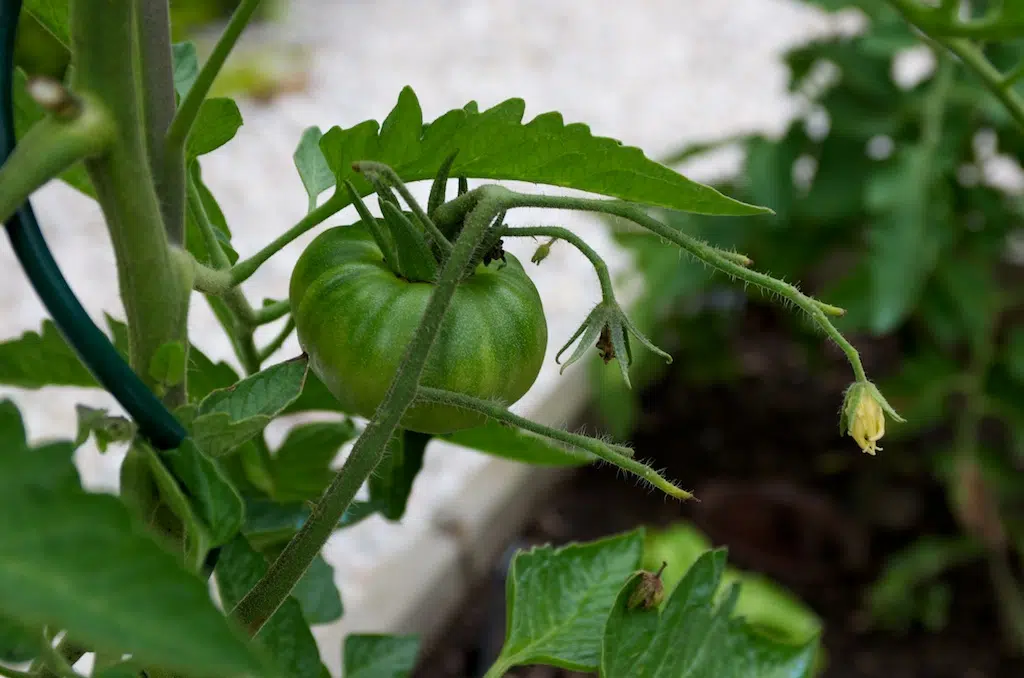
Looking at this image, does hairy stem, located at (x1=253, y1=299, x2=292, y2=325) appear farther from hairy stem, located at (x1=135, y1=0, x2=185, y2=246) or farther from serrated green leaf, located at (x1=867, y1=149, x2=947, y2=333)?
serrated green leaf, located at (x1=867, y1=149, x2=947, y2=333)

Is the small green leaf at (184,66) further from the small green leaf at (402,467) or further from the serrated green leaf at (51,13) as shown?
the small green leaf at (402,467)

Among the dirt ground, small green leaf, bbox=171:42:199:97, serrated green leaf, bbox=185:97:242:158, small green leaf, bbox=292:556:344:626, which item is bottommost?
small green leaf, bbox=292:556:344:626

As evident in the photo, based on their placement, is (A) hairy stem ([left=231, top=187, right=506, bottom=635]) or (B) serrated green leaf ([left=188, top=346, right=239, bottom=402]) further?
(B) serrated green leaf ([left=188, top=346, right=239, bottom=402])

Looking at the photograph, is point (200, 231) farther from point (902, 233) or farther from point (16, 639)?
point (902, 233)

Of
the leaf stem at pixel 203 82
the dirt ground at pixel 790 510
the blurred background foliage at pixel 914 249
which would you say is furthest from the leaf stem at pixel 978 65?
the dirt ground at pixel 790 510

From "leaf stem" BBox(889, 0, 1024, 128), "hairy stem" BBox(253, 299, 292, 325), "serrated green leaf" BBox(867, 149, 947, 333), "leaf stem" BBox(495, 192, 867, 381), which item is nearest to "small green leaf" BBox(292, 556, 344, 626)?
"hairy stem" BBox(253, 299, 292, 325)

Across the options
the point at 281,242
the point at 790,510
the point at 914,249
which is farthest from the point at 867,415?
the point at 790,510
